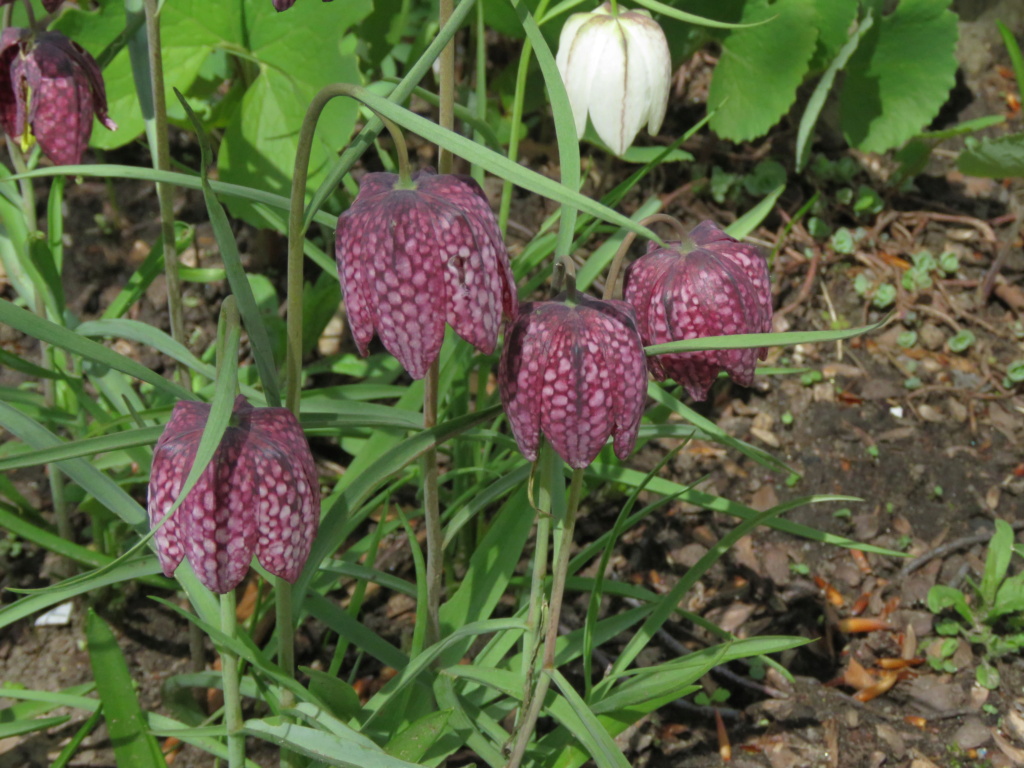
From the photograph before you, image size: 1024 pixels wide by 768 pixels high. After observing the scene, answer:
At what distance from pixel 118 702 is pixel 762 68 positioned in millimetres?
1790

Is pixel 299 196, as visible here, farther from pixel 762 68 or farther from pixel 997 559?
pixel 762 68

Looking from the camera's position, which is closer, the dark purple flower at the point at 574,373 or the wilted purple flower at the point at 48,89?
the dark purple flower at the point at 574,373

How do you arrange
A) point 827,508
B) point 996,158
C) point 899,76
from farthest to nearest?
point 899,76 → point 996,158 → point 827,508

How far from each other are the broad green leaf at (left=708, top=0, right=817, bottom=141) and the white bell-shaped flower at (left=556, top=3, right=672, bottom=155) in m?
0.79

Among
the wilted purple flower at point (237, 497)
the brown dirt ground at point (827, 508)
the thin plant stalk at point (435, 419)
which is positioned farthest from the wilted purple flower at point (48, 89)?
the brown dirt ground at point (827, 508)

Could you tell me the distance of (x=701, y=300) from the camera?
3.41 ft

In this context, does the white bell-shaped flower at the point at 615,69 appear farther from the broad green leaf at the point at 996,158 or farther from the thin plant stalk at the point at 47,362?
the broad green leaf at the point at 996,158

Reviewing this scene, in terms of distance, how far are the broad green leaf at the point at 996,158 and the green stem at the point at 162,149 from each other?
160cm

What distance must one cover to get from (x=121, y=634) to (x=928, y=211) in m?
2.08

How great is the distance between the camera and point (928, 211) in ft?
8.42

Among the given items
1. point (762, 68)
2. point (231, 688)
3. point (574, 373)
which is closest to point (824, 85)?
point (762, 68)

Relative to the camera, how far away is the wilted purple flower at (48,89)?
4.56ft

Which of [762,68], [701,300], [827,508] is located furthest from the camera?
[762,68]

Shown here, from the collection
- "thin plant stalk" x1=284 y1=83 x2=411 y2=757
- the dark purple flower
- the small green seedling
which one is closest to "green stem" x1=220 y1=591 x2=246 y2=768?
"thin plant stalk" x1=284 y1=83 x2=411 y2=757
